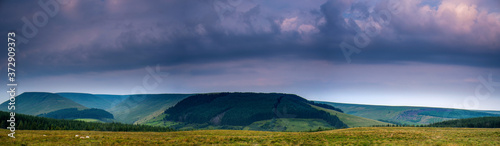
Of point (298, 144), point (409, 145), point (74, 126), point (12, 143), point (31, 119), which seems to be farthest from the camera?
point (31, 119)

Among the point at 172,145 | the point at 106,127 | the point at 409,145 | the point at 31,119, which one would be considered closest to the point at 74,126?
the point at 106,127

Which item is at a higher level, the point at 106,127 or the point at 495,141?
the point at 495,141

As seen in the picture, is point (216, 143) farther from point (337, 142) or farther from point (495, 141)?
point (495, 141)

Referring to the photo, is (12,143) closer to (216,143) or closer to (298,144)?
(216,143)

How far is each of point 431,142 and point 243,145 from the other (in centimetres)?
3181

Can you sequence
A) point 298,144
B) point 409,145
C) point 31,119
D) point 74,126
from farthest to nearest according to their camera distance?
point 31,119, point 74,126, point 298,144, point 409,145

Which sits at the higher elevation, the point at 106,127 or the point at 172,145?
the point at 172,145

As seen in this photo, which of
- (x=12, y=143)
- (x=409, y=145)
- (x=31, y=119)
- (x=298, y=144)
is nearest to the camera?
(x=12, y=143)

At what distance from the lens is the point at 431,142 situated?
163 ft

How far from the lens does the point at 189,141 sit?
52.6 m

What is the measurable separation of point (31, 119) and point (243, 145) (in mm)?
164331

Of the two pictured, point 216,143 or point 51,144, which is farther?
point 216,143

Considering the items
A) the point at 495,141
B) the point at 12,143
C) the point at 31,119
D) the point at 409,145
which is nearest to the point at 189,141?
the point at 12,143

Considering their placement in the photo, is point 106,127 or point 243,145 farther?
point 106,127
